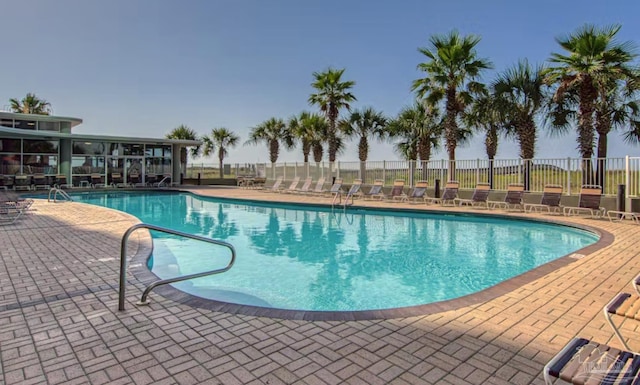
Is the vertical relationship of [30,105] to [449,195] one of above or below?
above

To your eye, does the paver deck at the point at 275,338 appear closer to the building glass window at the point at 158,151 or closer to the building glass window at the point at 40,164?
the building glass window at the point at 40,164

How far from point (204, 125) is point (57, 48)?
16.5 meters

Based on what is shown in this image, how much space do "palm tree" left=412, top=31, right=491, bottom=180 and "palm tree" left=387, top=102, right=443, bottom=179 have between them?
2.97 meters

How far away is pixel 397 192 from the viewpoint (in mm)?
15406

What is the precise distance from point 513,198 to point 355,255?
7424 millimetres

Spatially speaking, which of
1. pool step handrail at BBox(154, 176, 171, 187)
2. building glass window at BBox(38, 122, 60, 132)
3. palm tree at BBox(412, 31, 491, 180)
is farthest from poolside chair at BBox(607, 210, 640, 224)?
building glass window at BBox(38, 122, 60, 132)

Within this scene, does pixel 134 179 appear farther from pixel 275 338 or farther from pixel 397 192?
pixel 275 338

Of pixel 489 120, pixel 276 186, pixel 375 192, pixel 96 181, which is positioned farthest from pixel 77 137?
pixel 489 120

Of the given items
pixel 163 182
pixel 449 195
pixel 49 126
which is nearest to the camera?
pixel 449 195

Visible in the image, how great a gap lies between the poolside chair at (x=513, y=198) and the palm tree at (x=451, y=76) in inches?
103

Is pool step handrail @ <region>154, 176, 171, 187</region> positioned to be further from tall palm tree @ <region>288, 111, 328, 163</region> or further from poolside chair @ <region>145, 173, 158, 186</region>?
tall palm tree @ <region>288, 111, 328, 163</region>

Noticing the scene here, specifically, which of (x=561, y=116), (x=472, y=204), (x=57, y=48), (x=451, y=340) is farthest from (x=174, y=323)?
(x=57, y=48)

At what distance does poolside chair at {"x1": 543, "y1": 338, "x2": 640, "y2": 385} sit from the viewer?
158cm

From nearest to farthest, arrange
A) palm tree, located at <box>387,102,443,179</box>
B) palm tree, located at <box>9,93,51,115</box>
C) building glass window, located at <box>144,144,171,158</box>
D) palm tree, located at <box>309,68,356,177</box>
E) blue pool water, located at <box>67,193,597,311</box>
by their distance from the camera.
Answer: blue pool water, located at <box>67,193,597,311</box> → palm tree, located at <box>387,102,443,179</box> → palm tree, located at <box>309,68,356,177</box> → building glass window, located at <box>144,144,171,158</box> → palm tree, located at <box>9,93,51,115</box>
